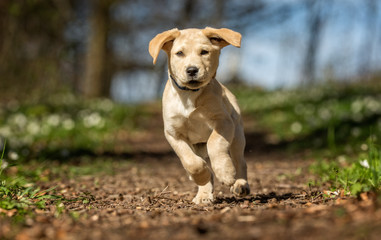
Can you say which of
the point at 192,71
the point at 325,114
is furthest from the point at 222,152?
the point at 325,114

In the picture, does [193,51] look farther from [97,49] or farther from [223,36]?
[97,49]

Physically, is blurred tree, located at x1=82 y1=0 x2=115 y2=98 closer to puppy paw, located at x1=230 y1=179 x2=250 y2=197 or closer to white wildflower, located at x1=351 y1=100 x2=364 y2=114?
white wildflower, located at x1=351 y1=100 x2=364 y2=114

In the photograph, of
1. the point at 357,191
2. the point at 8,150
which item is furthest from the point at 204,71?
the point at 8,150

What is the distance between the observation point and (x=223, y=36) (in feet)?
13.6

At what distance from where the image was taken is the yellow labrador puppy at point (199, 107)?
154 inches

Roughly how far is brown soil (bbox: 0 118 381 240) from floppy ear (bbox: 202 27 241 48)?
4.90 feet

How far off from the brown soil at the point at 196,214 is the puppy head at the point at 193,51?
1.15m

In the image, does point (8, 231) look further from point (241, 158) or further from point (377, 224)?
point (241, 158)

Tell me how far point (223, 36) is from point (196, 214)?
1.74 metres

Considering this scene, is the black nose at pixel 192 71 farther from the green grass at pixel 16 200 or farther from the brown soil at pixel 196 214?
the green grass at pixel 16 200

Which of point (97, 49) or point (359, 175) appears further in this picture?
point (97, 49)

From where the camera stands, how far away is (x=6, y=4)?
1694 cm

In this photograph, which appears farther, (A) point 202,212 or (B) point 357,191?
(A) point 202,212

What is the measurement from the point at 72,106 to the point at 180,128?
31.1 feet
